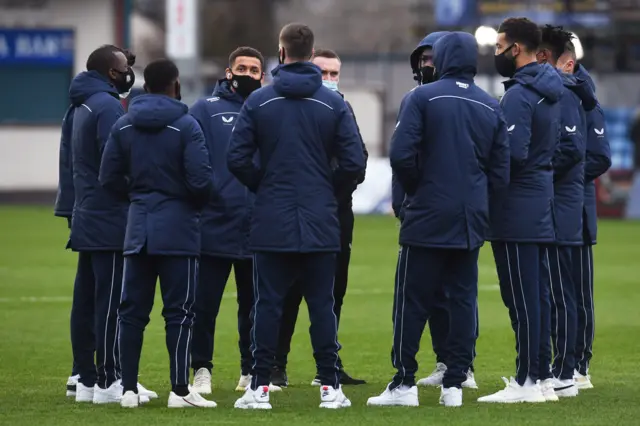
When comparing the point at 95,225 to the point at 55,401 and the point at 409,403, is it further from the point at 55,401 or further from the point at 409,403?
the point at 409,403

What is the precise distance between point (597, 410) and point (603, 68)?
3982 centimetres

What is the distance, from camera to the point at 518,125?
9.59 meters

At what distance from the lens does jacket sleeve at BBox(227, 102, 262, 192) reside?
30.4ft

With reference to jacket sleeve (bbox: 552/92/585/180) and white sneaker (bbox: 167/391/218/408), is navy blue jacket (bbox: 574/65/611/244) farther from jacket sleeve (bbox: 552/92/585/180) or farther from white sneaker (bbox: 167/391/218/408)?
white sneaker (bbox: 167/391/218/408)

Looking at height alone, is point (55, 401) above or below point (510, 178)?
below

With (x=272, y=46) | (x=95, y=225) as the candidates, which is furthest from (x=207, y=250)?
(x=272, y=46)

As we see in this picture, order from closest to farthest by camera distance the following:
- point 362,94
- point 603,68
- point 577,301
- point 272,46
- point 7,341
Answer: point 577,301
point 7,341
point 362,94
point 603,68
point 272,46

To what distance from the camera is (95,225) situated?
9.68 metres

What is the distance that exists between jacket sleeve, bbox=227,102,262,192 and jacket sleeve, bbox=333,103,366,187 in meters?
0.49

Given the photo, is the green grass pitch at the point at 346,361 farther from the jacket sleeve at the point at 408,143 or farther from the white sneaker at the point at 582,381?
the jacket sleeve at the point at 408,143

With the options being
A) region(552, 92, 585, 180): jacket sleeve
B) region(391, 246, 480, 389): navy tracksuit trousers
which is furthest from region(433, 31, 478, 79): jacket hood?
region(391, 246, 480, 389): navy tracksuit trousers

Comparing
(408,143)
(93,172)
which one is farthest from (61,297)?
(408,143)

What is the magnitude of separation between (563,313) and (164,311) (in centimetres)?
274

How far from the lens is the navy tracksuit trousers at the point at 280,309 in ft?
30.6
